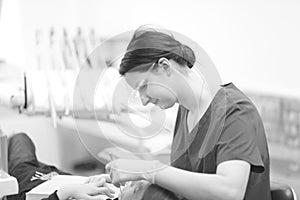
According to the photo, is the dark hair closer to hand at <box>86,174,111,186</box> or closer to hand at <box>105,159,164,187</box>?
hand at <box>105,159,164,187</box>

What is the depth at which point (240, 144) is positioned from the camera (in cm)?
98

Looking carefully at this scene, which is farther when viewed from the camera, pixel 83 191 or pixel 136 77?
pixel 83 191

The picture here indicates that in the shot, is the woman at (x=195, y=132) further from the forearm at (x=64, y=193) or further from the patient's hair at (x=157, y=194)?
the forearm at (x=64, y=193)

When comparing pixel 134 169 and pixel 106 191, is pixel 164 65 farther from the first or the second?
pixel 106 191

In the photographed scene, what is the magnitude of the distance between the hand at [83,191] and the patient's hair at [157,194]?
5.2 inches

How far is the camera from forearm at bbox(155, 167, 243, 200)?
0.93 meters

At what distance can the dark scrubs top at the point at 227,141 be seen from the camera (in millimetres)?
986

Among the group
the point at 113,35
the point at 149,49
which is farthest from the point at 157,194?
the point at 113,35

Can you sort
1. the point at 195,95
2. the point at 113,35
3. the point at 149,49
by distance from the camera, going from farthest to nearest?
the point at 113,35 < the point at 195,95 < the point at 149,49

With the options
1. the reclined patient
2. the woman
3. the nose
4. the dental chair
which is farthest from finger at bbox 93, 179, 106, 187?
the dental chair

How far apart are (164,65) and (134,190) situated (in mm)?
265

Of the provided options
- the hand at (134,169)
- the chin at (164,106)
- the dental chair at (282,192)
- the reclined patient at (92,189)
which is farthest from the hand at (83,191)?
the dental chair at (282,192)

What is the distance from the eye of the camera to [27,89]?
74.9 inches

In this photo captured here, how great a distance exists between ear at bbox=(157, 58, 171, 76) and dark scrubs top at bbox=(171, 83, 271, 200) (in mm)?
144
